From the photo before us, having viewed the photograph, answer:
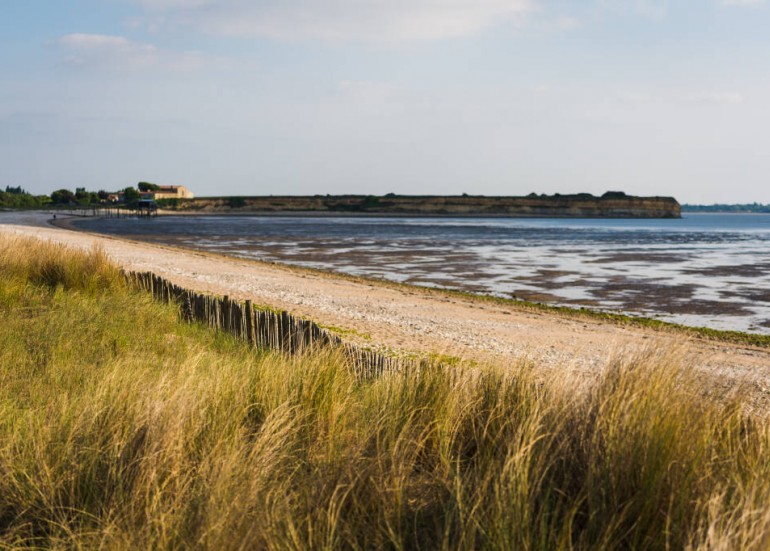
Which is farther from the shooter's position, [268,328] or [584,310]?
[584,310]

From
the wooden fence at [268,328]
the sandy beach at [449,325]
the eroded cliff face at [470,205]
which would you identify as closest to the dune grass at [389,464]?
the wooden fence at [268,328]

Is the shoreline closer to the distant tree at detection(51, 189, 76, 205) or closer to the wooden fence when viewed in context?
the wooden fence

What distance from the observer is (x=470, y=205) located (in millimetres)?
164375

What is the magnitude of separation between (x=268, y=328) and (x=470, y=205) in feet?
519

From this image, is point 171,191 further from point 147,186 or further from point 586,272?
point 586,272

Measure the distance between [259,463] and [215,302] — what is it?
253 inches

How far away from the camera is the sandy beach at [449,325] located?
11031 mm

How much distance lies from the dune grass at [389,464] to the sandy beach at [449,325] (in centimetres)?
288

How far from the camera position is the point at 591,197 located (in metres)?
166

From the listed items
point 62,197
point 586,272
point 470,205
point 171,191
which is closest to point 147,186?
point 171,191

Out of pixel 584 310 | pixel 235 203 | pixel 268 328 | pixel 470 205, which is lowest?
pixel 584 310

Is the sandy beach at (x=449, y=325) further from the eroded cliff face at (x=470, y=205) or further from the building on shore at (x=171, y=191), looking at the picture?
the building on shore at (x=171, y=191)

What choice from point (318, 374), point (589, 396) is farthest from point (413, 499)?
point (318, 374)

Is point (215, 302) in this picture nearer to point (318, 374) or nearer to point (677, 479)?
point (318, 374)
